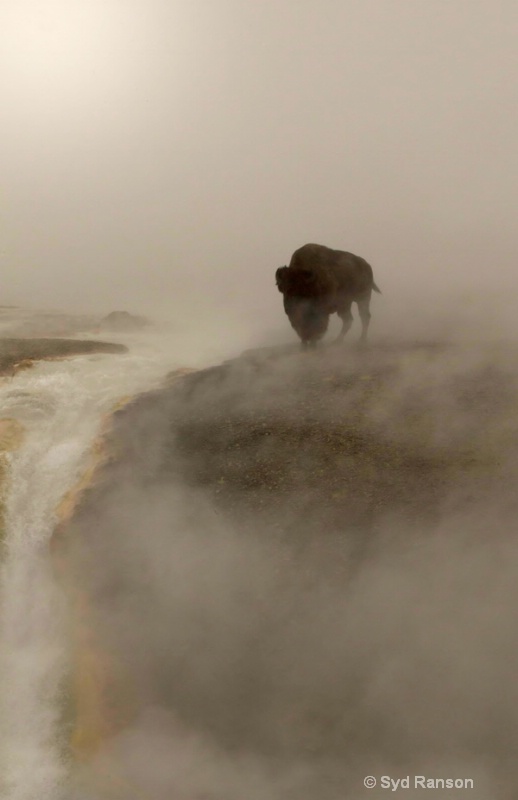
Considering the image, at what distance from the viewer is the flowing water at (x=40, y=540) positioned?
573 cm

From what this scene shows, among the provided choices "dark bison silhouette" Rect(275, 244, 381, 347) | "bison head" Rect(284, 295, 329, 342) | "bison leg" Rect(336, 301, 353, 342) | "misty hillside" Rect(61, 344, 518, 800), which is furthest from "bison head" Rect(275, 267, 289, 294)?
"misty hillside" Rect(61, 344, 518, 800)

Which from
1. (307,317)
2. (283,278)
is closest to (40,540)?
(307,317)

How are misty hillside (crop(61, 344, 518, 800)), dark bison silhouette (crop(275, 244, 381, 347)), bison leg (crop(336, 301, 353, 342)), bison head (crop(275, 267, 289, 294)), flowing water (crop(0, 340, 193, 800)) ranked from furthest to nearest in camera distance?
bison leg (crop(336, 301, 353, 342))
bison head (crop(275, 267, 289, 294))
dark bison silhouette (crop(275, 244, 381, 347))
flowing water (crop(0, 340, 193, 800))
misty hillside (crop(61, 344, 518, 800))

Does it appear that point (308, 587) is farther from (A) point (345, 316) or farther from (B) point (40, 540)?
(A) point (345, 316)

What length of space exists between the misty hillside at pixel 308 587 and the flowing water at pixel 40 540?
0.54 meters

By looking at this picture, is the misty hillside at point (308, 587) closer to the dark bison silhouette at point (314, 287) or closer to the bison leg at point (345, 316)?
the dark bison silhouette at point (314, 287)

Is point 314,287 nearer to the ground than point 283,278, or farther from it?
nearer to the ground

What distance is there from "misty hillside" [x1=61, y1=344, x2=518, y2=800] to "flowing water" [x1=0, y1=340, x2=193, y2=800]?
0.54 m

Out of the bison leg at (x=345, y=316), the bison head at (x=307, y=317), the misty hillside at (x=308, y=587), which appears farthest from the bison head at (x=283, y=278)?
the misty hillside at (x=308, y=587)

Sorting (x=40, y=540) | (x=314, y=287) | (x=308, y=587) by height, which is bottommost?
(x=308, y=587)

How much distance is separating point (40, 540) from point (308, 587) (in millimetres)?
3727

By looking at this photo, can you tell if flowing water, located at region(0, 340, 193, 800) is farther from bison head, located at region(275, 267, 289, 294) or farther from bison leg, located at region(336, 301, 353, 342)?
bison leg, located at region(336, 301, 353, 342)

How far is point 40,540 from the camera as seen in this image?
8.08m

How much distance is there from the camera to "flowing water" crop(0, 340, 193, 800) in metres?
5.73
